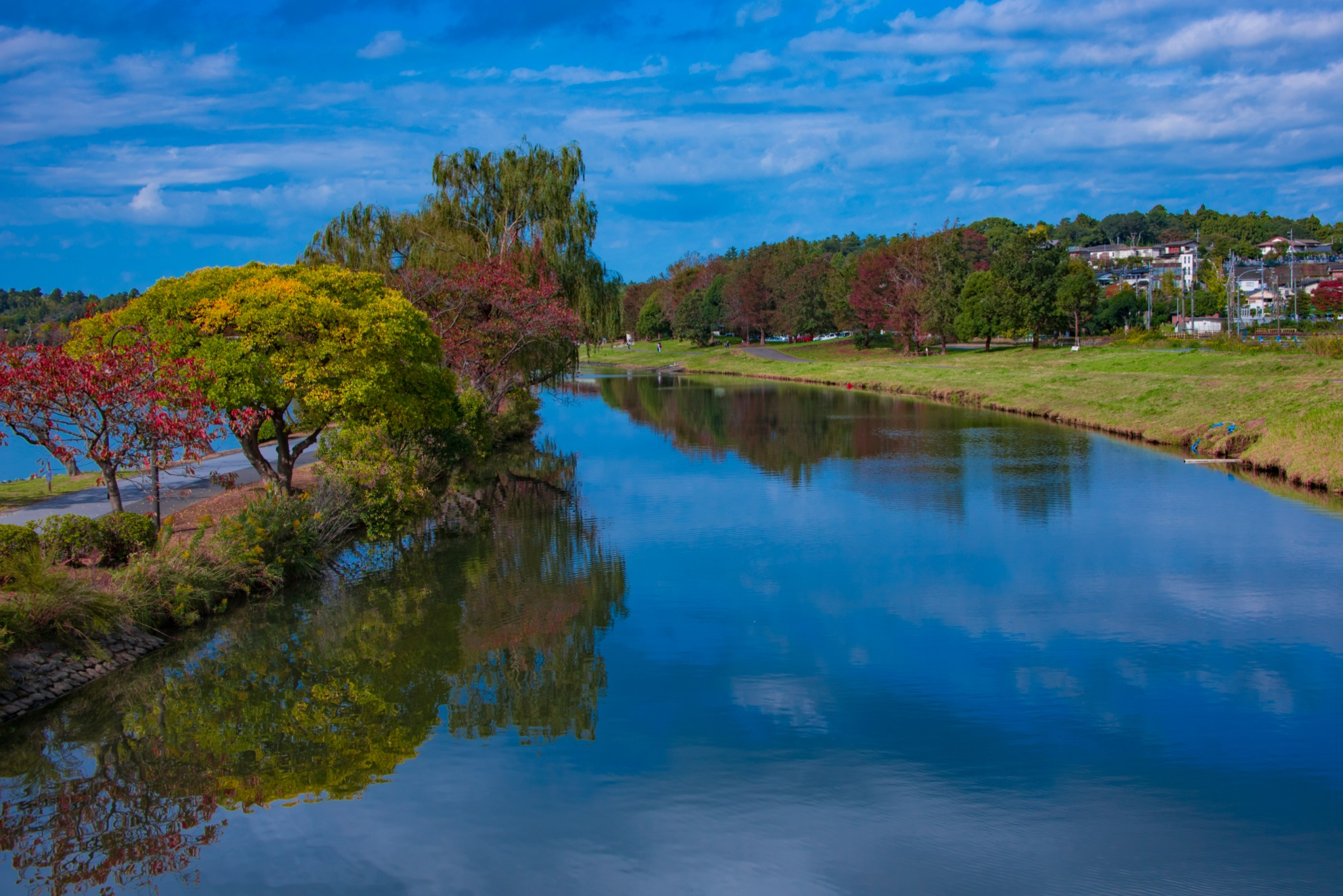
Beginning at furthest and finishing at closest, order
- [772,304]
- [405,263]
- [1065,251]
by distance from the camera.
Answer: [772,304], [1065,251], [405,263]

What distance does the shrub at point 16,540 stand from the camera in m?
13.2

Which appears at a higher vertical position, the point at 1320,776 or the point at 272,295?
the point at 272,295

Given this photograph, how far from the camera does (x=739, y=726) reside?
1144 centimetres

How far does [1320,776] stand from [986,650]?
4321 millimetres

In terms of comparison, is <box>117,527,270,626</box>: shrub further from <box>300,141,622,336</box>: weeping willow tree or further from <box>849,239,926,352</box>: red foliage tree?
<box>849,239,926,352</box>: red foliage tree

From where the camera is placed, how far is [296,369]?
18.6 m

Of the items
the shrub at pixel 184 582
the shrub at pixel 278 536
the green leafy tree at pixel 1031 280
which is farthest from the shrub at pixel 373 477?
the green leafy tree at pixel 1031 280

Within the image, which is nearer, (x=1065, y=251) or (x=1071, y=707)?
(x=1071, y=707)

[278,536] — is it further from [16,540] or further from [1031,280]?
[1031,280]

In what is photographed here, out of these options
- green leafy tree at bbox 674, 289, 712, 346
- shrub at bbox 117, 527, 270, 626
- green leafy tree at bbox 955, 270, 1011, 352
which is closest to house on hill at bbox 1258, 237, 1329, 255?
green leafy tree at bbox 674, 289, 712, 346

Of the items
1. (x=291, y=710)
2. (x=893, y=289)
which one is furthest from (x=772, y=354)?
(x=291, y=710)

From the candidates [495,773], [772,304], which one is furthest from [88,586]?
[772,304]

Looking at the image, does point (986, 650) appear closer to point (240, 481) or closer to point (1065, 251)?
point (240, 481)

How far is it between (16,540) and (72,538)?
1.12m
